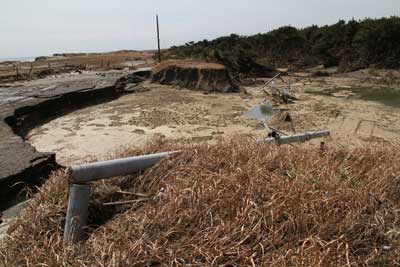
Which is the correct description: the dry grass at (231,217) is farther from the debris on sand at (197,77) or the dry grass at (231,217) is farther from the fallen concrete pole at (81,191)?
the debris on sand at (197,77)

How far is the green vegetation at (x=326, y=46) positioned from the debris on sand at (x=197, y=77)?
3.46 meters

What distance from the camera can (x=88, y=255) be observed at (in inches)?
90.9

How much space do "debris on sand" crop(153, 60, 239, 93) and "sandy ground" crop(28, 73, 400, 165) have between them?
196 centimetres

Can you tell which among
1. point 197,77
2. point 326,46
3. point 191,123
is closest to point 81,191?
point 191,123

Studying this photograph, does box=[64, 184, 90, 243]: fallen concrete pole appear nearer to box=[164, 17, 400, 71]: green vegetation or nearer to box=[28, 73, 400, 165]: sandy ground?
box=[28, 73, 400, 165]: sandy ground

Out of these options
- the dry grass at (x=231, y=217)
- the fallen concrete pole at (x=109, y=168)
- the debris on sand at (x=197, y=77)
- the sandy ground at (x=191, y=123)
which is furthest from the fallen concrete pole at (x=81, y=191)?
the debris on sand at (x=197, y=77)

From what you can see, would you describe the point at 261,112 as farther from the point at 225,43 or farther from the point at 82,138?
the point at 225,43

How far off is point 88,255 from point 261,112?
9528 millimetres

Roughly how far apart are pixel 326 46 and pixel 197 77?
15.3 metres

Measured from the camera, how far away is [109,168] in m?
2.84

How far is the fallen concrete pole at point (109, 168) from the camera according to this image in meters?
2.69

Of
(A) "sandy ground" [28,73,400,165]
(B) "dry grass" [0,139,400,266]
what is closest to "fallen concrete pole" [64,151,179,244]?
(B) "dry grass" [0,139,400,266]

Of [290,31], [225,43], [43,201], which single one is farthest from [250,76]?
[43,201]

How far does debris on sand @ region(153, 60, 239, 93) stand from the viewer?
52.1 feet
